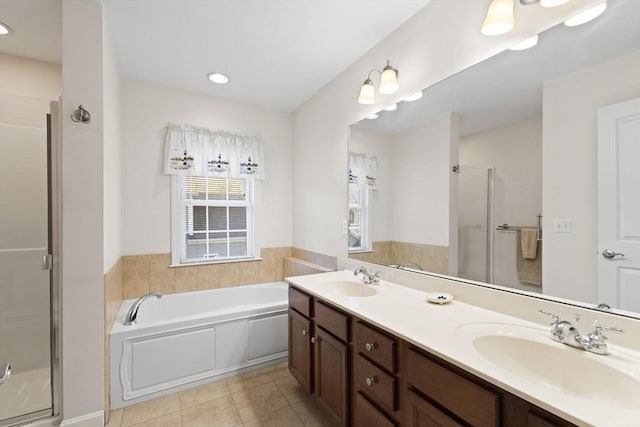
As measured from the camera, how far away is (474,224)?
1.57m

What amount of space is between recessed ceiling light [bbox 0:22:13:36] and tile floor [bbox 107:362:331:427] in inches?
107

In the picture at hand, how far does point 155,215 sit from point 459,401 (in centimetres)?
292

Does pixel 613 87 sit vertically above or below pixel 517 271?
above

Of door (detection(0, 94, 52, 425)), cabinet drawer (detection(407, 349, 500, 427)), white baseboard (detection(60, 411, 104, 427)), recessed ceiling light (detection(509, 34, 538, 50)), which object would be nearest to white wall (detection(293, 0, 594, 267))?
recessed ceiling light (detection(509, 34, 538, 50))

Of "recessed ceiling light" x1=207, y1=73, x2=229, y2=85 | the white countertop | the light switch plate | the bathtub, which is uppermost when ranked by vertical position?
"recessed ceiling light" x1=207, y1=73, x2=229, y2=85

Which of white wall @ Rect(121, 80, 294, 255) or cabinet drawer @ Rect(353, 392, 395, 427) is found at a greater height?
white wall @ Rect(121, 80, 294, 255)

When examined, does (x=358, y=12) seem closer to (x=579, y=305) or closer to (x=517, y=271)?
(x=517, y=271)

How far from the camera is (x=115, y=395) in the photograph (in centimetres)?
198

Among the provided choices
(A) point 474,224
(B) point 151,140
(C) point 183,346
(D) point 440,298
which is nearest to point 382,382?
(D) point 440,298

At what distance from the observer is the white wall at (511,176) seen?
50.5 inches

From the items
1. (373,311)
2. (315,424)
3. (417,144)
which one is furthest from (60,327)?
(417,144)

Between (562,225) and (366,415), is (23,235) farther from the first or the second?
(562,225)

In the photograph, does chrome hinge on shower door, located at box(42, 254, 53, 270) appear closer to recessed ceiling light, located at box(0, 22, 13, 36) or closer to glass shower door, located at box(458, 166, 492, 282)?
recessed ceiling light, located at box(0, 22, 13, 36)

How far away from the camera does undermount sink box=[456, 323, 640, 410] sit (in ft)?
2.81
